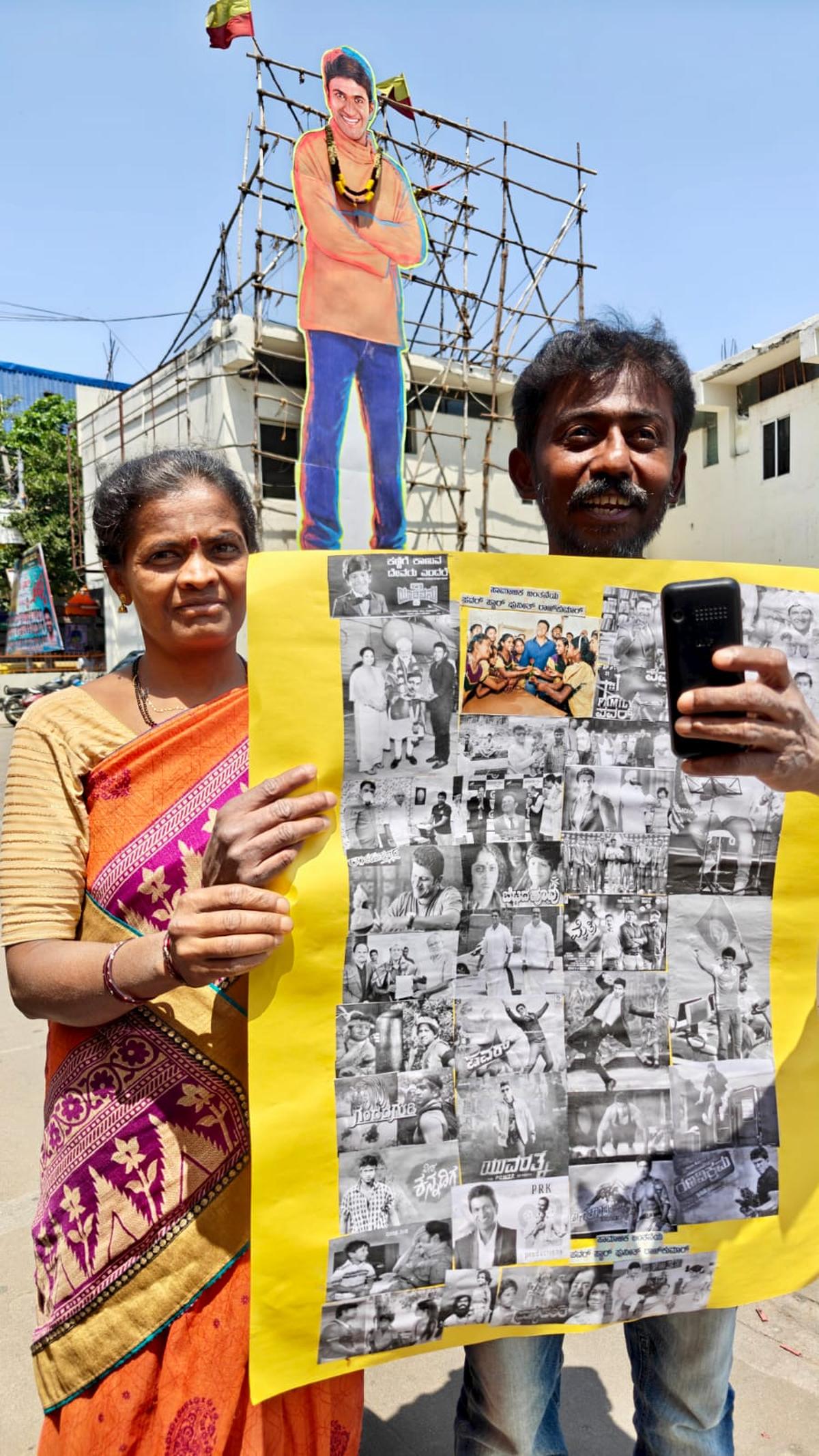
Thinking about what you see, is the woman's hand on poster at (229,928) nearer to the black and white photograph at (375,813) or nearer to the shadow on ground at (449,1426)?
the black and white photograph at (375,813)

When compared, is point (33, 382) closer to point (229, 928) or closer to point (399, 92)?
point (399, 92)

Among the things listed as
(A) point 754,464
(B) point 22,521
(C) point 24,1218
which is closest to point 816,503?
(A) point 754,464

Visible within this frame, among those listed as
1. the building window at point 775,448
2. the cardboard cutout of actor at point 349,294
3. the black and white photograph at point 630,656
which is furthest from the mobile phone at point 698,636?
the building window at point 775,448

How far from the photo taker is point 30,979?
101cm

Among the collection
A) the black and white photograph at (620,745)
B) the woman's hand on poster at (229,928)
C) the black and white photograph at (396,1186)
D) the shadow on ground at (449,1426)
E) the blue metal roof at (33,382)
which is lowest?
the shadow on ground at (449,1426)

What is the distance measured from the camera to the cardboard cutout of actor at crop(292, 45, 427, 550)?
372 inches

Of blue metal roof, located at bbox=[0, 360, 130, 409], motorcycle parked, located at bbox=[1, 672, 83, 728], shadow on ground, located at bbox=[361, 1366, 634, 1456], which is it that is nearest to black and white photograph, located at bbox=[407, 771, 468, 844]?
shadow on ground, located at bbox=[361, 1366, 634, 1456]

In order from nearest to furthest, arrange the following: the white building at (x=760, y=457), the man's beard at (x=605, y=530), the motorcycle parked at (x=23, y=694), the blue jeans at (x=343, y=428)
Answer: the man's beard at (x=605, y=530), the blue jeans at (x=343, y=428), the white building at (x=760, y=457), the motorcycle parked at (x=23, y=694)

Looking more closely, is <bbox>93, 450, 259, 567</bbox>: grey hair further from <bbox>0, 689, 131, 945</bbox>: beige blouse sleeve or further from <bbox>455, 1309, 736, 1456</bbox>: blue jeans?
<bbox>455, 1309, 736, 1456</bbox>: blue jeans

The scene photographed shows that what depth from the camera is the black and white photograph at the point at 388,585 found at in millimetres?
935

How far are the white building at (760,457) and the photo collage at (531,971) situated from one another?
13364 millimetres

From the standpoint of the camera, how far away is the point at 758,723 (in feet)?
2.73

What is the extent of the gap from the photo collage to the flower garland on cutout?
1047cm

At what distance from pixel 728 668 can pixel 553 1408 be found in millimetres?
1039
